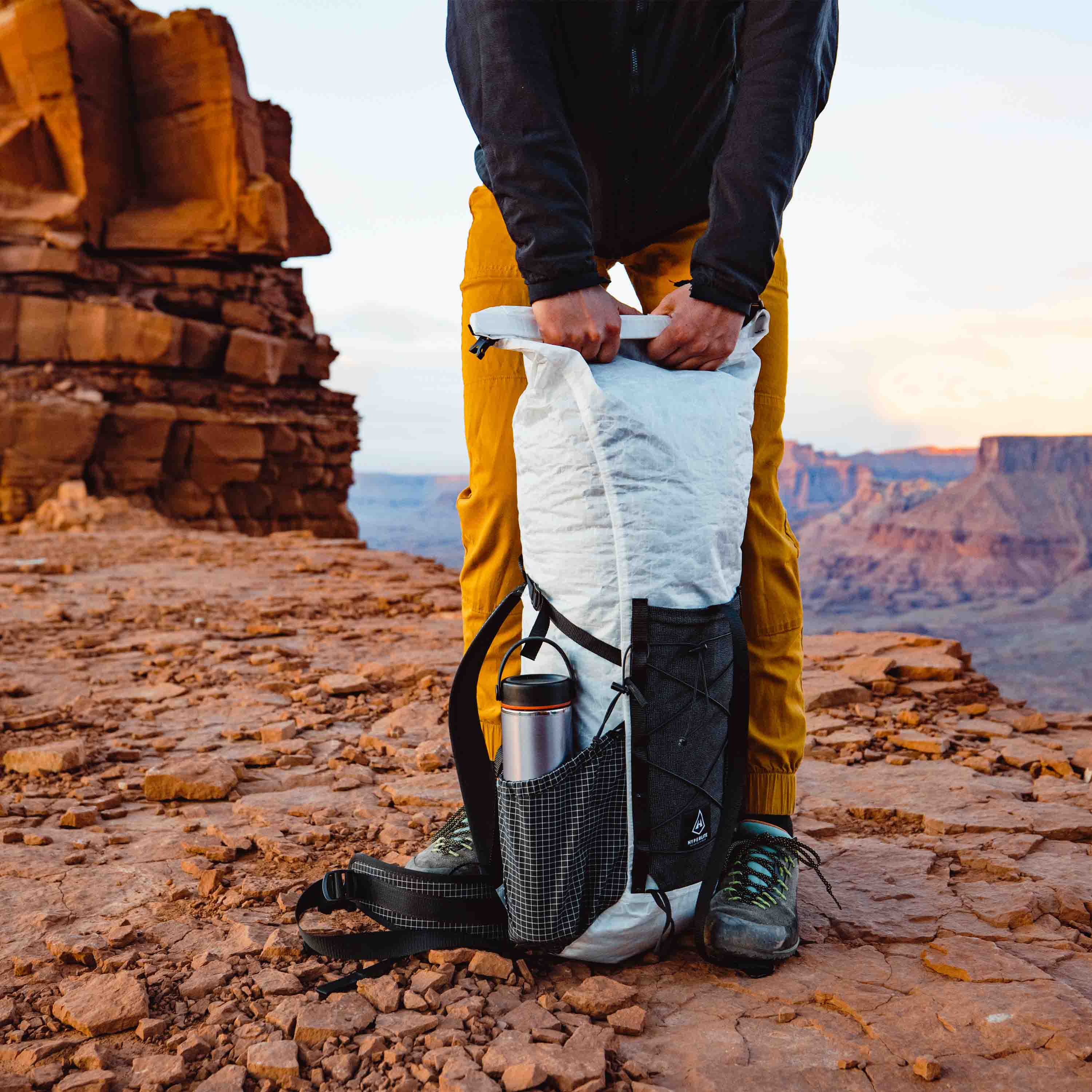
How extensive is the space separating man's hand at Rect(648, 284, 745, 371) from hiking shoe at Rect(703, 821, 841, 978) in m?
0.78

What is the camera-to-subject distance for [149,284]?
1231cm

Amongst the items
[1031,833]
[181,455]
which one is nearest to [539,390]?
[1031,833]

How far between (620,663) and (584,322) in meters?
0.50

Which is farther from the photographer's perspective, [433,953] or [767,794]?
[767,794]

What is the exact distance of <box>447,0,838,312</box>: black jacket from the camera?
137 centimetres

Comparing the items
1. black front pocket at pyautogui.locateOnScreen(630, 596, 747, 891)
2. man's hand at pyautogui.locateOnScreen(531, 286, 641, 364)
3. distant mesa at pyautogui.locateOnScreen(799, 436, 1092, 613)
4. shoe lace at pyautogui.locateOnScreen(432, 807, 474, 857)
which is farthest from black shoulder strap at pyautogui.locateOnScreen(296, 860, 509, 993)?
distant mesa at pyautogui.locateOnScreen(799, 436, 1092, 613)

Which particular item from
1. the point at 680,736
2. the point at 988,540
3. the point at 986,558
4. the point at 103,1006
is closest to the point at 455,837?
the point at 680,736

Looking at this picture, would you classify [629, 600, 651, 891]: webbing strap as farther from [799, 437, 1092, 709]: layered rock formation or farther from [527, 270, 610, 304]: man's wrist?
[799, 437, 1092, 709]: layered rock formation

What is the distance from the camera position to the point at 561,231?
4.43ft

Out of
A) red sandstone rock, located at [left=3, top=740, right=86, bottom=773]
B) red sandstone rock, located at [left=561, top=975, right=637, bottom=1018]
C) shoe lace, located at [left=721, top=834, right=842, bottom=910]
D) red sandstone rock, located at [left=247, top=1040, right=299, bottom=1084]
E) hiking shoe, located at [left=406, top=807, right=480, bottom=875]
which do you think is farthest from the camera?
red sandstone rock, located at [left=3, top=740, right=86, bottom=773]

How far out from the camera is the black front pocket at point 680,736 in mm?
1299

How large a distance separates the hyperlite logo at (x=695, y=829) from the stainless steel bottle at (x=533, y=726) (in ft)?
0.70

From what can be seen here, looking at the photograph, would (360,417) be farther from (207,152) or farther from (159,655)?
(159,655)

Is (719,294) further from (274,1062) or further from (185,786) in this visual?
(185,786)
